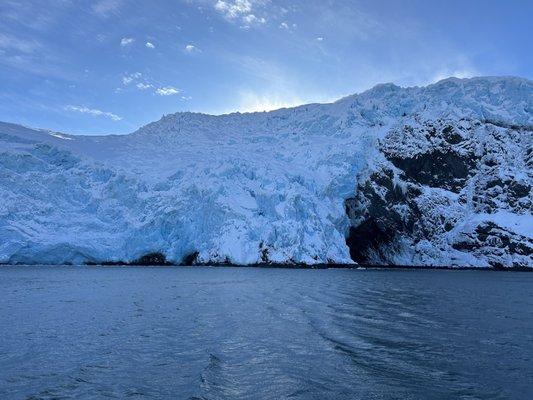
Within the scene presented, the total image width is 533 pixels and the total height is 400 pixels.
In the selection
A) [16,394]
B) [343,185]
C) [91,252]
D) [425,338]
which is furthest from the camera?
[343,185]

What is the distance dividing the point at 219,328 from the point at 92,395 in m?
8.60

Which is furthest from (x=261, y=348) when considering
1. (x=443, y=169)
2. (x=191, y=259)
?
(x=443, y=169)

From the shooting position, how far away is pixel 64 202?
65.4m

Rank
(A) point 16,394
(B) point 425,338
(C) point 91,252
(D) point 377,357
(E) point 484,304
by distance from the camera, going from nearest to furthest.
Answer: (A) point 16,394 < (D) point 377,357 < (B) point 425,338 < (E) point 484,304 < (C) point 91,252

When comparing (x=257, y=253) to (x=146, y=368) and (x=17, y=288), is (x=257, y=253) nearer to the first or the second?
(x=17, y=288)

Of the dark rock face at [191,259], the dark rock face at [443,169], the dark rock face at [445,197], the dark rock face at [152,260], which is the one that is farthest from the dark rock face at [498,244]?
the dark rock face at [152,260]

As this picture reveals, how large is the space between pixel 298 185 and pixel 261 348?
56897 millimetres

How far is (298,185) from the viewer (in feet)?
237

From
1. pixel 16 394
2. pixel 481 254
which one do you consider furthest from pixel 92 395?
pixel 481 254

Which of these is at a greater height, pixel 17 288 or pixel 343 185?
pixel 343 185

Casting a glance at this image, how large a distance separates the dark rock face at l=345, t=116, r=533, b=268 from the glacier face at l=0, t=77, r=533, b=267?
25cm

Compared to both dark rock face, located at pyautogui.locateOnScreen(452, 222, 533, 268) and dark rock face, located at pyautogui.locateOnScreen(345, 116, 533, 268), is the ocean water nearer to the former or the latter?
dark rock face, located at pyautogui.locateOnScreen(345, 116, 533, 268)

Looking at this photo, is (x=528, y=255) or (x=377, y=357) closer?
(x=377, y=357)

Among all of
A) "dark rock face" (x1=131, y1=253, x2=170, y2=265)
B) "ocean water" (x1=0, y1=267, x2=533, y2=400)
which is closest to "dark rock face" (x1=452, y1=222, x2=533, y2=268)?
"dark rock face" (x1=131, y1=253, x2=170, y2=265)
